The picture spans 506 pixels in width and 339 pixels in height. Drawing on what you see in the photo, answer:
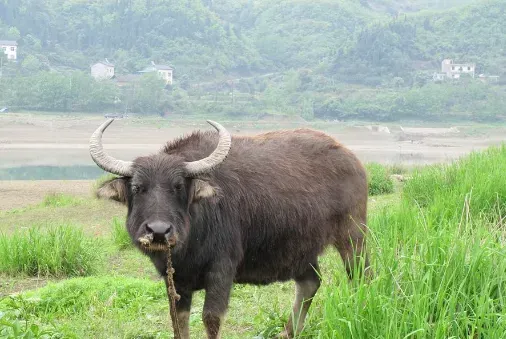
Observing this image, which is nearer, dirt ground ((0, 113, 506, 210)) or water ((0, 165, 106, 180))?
water ((0, 165, 106, 180))

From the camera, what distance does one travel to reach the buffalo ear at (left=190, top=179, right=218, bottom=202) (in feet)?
14.3

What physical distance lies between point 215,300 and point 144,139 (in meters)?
39.2

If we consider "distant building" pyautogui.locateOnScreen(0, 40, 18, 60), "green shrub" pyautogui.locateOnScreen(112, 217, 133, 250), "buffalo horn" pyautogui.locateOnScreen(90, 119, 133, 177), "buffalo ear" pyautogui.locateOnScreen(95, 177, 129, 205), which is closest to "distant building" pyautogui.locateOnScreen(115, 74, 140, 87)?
"distant building" pyautogui.locateOnScreen(0, 40, 18, 60)

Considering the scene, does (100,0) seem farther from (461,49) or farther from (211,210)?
(211,210)

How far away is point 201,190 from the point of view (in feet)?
14.3

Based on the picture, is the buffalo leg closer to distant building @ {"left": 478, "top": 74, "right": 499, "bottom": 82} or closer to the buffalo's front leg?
the buffalo's front leg

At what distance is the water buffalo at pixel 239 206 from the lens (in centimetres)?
428

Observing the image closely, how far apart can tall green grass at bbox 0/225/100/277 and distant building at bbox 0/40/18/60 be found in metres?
72.6

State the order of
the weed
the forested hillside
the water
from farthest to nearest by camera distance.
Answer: the forested hillside, the water, the weed

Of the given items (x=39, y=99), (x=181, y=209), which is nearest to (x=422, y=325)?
(x=181, y=209)

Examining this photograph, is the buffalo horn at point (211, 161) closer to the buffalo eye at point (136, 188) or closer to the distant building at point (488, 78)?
the buffalo eye at point (136, 188)

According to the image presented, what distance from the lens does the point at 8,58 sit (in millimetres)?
74750

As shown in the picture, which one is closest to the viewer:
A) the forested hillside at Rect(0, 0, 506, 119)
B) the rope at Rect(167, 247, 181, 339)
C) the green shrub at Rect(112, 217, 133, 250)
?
the rope at Rect(167, 247, 181, 339)

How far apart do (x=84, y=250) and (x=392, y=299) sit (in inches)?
211
